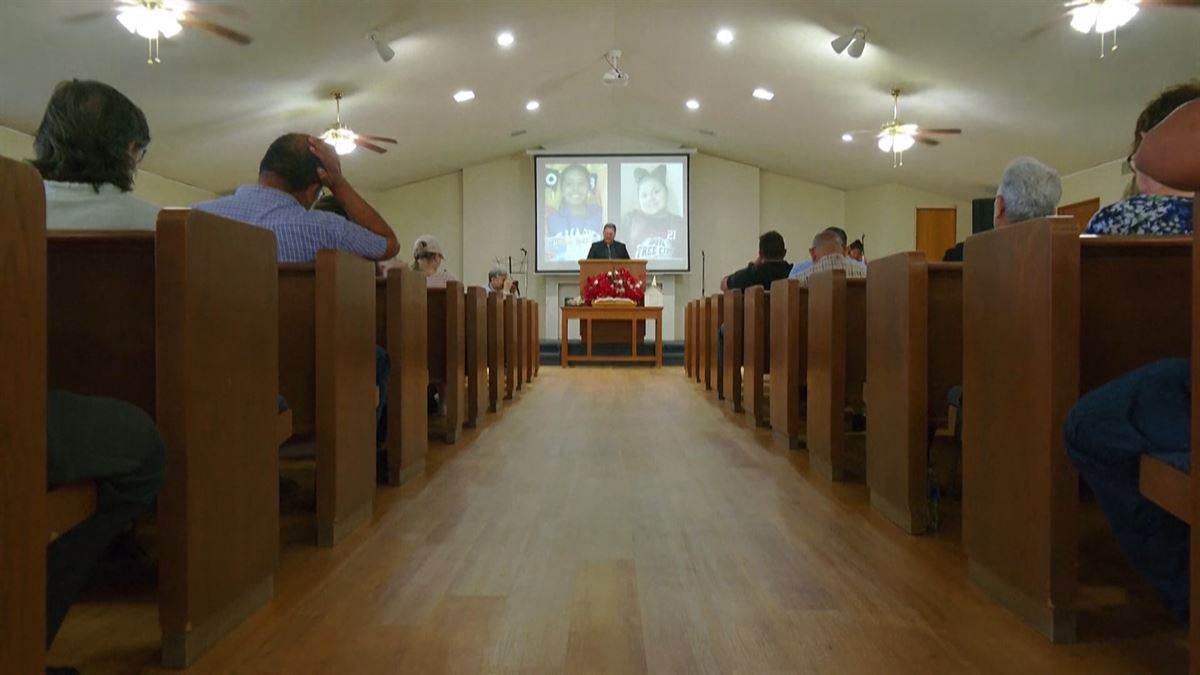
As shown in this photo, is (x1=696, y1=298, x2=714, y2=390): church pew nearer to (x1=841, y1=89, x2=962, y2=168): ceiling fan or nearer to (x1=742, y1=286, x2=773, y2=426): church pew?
(x1=742, y1=286, x2=773, y2=426): church pew

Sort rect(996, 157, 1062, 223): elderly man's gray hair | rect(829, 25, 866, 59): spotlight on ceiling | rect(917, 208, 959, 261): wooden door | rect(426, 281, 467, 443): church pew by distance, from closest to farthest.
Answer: rect(996, 157, 1062, 223): elderly man's gray hair
rect(426, 281, 467, 443): church pew
rect(829, 25, 866, 59): spotlight on ceiling
rect(917, 208, 959, 261): wooden door

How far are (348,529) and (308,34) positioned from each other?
17.7 feet

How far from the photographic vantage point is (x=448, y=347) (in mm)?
3459

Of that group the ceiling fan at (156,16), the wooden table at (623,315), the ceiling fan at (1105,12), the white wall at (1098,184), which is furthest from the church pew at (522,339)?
the white wall at (1098,184)

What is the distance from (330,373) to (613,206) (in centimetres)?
969

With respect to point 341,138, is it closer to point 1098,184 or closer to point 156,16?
point 156,16

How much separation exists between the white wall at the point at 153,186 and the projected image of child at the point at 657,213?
540 cm

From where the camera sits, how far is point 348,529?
6.44 ft

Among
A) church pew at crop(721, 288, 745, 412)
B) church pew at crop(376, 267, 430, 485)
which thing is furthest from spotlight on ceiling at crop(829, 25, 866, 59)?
church pew at crop(376, 267, 430, 485)

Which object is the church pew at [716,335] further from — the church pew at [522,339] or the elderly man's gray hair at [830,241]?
the church pew at [522,339]

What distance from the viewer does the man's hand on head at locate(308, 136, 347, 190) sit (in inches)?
86.2

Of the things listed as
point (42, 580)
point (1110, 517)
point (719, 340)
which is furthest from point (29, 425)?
point (719, 340)

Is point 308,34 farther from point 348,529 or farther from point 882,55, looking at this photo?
point 348,529

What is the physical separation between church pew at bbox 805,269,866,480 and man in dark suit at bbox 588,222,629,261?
6.61 metres
